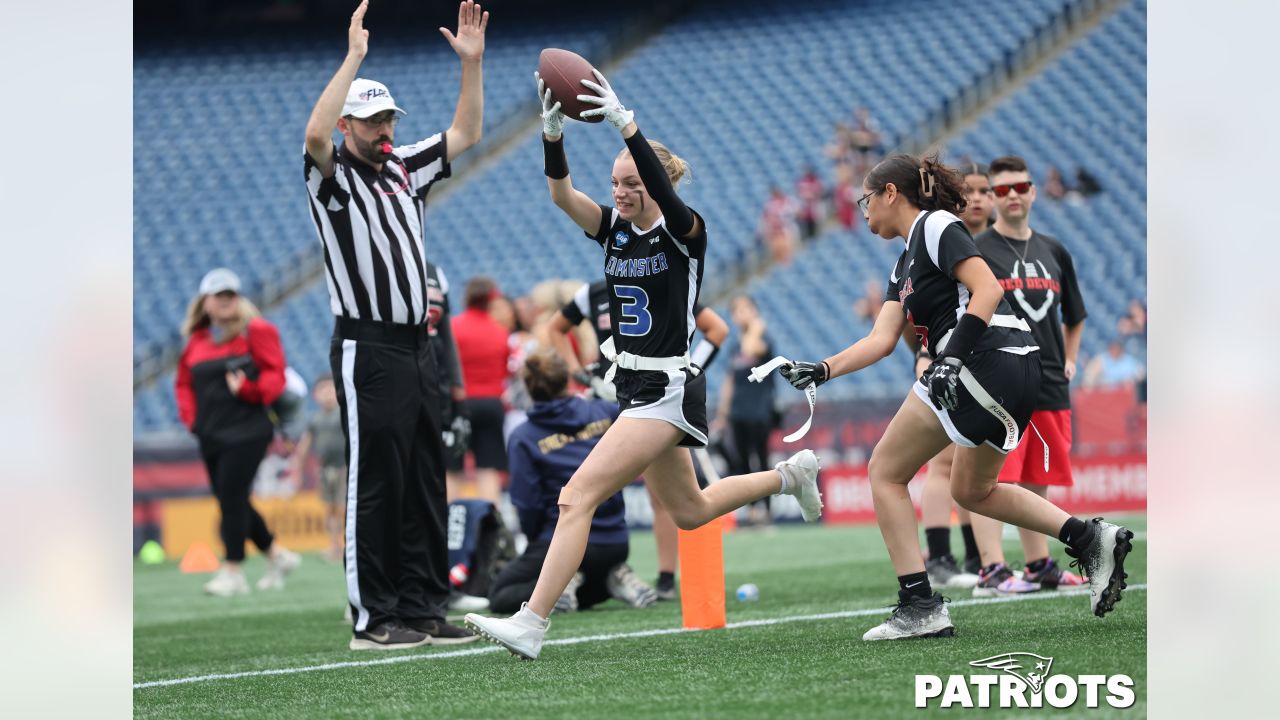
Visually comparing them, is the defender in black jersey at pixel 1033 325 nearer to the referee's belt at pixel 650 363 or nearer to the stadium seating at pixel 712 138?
the referee's belt at pixel 650 363

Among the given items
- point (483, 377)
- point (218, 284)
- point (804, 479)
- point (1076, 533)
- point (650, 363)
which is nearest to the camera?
point (650, 363)

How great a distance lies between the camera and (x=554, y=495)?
22.8 feet

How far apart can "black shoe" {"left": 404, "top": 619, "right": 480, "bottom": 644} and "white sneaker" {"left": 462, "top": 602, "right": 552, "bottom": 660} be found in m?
1.05

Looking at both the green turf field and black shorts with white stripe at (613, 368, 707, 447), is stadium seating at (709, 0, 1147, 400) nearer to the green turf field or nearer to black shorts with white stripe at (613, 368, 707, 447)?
the green turf field

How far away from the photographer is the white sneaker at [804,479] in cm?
528

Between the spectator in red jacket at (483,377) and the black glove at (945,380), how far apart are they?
5382 millimetres

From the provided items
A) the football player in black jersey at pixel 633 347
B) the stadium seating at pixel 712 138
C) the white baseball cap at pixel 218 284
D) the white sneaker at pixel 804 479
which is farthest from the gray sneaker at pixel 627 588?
the stadium seating at pixel 712 138

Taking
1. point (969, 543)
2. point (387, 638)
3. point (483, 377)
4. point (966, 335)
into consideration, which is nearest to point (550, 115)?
point (966, 335)

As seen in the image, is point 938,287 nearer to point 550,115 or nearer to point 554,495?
point 550,115

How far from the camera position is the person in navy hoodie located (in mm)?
6863

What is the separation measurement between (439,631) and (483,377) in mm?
4107
